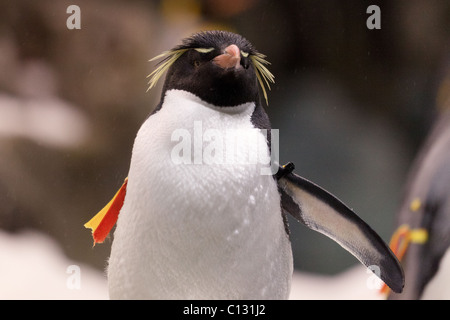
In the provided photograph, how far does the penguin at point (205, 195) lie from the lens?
31.9 inches

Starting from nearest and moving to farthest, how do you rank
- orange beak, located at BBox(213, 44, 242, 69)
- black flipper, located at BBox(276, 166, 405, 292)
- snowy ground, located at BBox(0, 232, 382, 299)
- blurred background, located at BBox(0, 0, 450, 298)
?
1. orange beak, located at BBox(213, 44, 242, 69)
2. black flipper, located at BBox(276, 166, 405, 292)
3. snowy ground, located at BBox(0, 232, 382, 299)
4. blurred background, located at BBox(0, 0, 450, 298)

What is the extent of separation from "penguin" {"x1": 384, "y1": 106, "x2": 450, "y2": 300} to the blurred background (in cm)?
3

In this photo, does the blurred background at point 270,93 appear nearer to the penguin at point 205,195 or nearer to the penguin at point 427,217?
the penguin at point 427,217

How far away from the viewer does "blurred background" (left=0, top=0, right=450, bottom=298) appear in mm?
1376

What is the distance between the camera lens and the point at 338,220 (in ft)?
3.17

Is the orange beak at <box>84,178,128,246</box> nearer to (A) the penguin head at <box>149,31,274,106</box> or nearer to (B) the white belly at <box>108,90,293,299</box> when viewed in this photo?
(B) the white belly at <box>108,90,293,299</box>

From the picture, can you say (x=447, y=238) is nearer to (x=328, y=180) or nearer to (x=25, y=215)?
(x=328, y=180)

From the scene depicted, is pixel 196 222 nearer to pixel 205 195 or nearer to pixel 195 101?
pixel 205 195

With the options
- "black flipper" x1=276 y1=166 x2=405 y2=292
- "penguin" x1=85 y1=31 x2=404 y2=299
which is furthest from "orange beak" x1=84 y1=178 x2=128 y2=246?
"black flipper" x1=276 y1=166 x2=405 y2=292

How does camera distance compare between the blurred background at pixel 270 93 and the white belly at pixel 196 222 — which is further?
the blurred background at pixel 270 93

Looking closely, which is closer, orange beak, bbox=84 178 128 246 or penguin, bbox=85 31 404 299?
penguin, bbox=85 31 404 299

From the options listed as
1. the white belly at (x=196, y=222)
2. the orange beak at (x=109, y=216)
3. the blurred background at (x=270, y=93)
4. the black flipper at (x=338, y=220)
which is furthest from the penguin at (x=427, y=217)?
the orange beak at (x=109, y=216)

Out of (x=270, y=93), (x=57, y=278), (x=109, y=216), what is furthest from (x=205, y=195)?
(x=57, y=278)

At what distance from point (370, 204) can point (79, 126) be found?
0.90m
